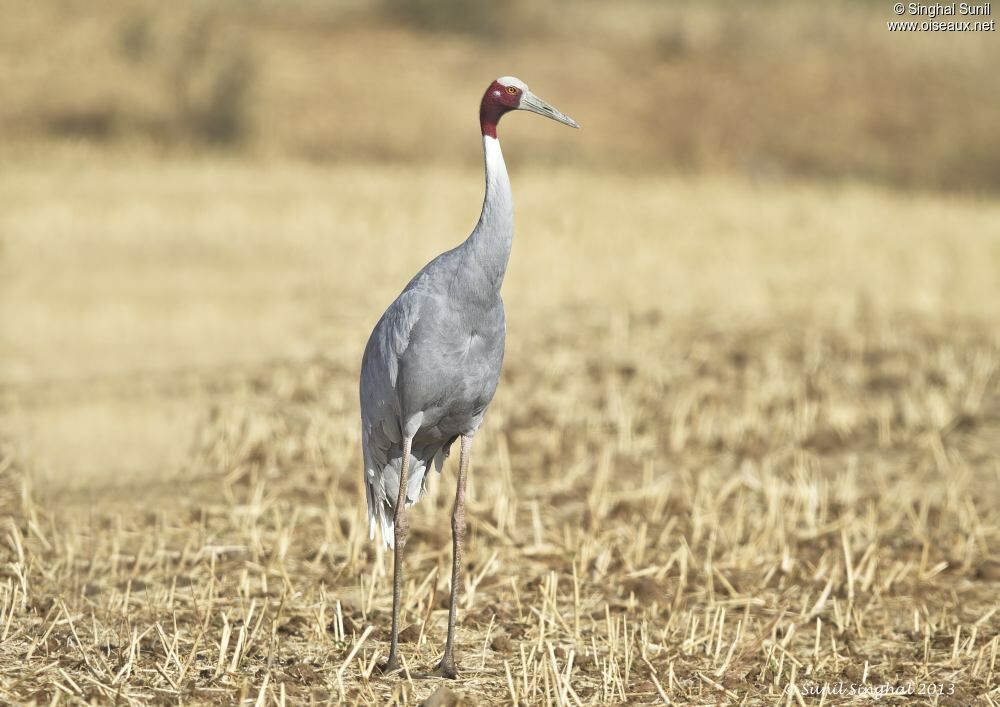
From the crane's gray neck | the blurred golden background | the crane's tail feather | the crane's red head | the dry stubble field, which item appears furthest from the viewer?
the blurred golden background

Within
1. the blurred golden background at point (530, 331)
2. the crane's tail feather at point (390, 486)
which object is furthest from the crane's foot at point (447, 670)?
the crane's tail feather at point (390, 486)

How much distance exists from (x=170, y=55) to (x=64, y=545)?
20301 millimetres

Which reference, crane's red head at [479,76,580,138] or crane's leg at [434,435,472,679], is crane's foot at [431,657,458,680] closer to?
crane's leg at [434,435,472,679]

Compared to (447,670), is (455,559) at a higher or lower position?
higher

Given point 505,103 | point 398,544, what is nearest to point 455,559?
point 398,544

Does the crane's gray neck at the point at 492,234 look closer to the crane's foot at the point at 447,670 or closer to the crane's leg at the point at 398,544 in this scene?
the crane's leg at the point at 398,544

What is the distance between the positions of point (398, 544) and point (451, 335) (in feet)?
3.35

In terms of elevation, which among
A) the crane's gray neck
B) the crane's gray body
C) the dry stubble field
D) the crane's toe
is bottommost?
the crane's toe

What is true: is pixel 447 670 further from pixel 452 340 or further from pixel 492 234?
pixel 492 234

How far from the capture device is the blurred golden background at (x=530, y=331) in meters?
6.38

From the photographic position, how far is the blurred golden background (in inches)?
251

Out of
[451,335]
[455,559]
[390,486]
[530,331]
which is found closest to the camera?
[451,335]

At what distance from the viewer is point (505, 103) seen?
527 centimetres

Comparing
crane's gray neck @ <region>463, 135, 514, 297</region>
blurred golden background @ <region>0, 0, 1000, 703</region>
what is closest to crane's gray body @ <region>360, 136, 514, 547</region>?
crane's gray neck @ <region>463, 135, 514, 297</region>
